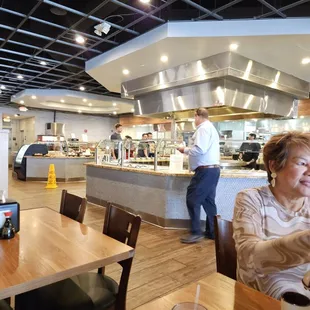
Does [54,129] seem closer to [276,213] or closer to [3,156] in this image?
[3,156]

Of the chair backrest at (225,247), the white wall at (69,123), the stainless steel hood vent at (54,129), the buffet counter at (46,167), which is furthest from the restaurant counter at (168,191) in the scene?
the white wall at (69,123)

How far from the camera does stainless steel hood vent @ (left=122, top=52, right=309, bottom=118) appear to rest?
4402 millimetres

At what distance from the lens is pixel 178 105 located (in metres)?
5.23

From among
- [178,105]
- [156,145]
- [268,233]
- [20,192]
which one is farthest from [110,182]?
[268,233]

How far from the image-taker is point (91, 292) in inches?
61.1

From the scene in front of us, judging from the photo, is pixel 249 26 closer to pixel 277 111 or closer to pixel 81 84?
pixel 277 111

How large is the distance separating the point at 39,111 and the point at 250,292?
1386cm

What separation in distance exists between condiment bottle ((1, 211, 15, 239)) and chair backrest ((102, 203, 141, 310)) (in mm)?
575

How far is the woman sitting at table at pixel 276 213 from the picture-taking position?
Answer: 106cm

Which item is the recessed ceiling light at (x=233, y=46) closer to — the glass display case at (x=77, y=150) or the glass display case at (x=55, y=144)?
the glass display case at (x=77, y=150)

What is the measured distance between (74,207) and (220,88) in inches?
133

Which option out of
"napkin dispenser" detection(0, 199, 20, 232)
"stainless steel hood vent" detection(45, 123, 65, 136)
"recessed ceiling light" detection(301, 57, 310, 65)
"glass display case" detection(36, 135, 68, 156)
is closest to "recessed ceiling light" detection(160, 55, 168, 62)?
"recessed ceiling light" detection(301, 57, 310, 65)

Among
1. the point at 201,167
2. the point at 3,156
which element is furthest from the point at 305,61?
the point at 3,156

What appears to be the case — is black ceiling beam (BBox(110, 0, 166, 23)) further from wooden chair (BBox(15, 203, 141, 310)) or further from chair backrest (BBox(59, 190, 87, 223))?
wooden chair (BBox(15, 203, 141, 310))
